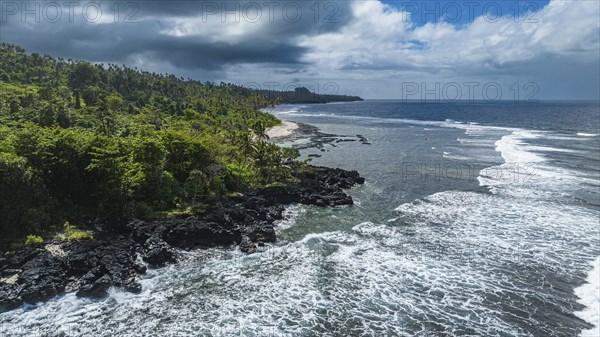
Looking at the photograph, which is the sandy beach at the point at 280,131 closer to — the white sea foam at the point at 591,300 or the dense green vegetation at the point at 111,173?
the dense green vegetation at the point at 111,173

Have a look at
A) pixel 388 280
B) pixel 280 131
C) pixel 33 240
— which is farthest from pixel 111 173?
pixel 280 131

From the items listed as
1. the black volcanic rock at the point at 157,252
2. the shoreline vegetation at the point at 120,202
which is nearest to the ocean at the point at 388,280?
the black volcanic rock at the point at 157,252

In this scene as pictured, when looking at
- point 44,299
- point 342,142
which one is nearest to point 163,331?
point 44,299

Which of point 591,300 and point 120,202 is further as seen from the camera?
point 120,202

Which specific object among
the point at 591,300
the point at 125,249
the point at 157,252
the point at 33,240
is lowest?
the point at 591,300

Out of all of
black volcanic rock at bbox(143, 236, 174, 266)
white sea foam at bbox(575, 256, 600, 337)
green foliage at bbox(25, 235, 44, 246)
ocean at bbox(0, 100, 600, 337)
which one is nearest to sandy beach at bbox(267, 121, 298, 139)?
ocean at bbox(0, 100, 600, 337)

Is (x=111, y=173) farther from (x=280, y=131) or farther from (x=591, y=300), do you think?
(x=280, y=131)
